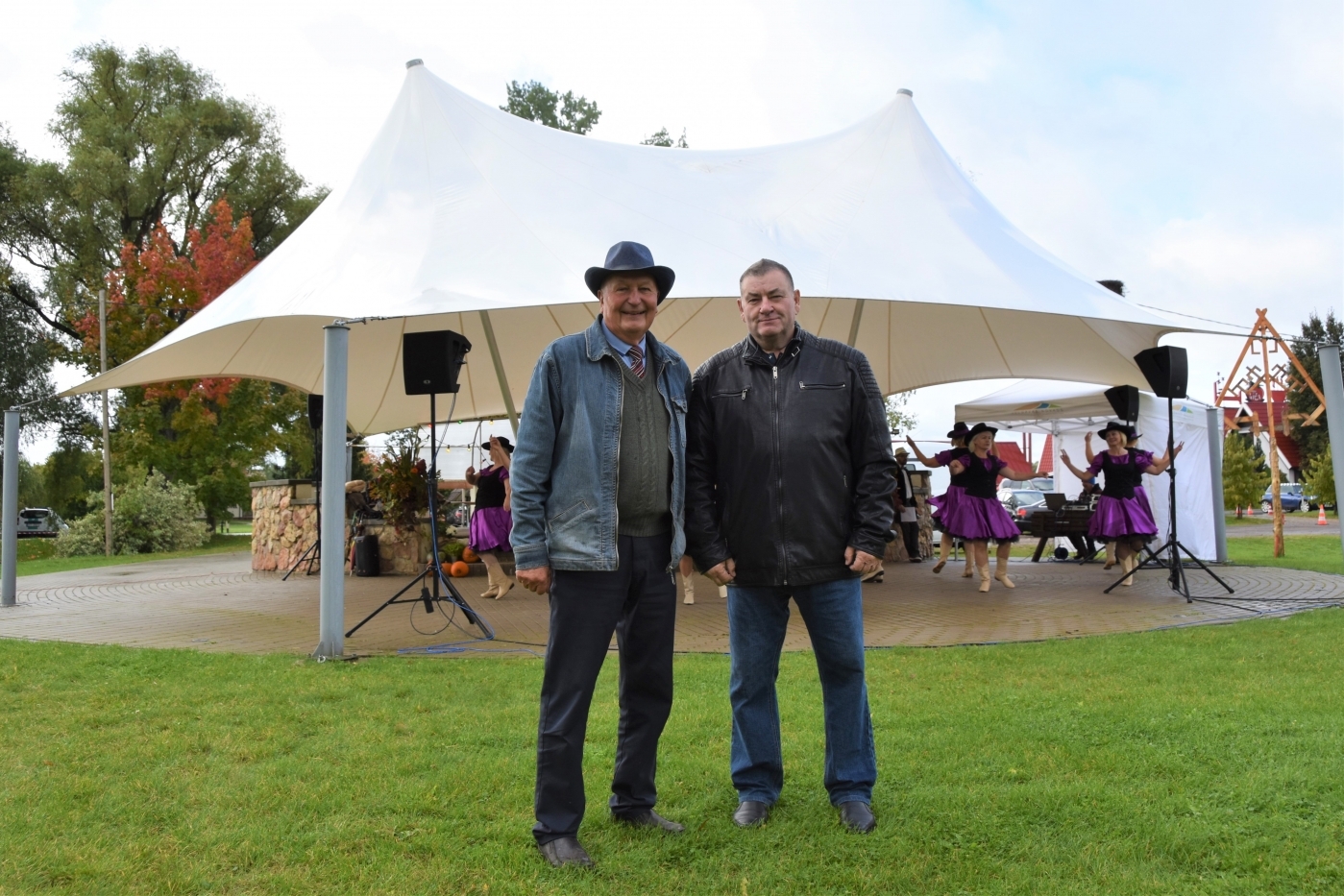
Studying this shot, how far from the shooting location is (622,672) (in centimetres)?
295

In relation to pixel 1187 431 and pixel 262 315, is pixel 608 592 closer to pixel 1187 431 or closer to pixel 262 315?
pixel 262 315

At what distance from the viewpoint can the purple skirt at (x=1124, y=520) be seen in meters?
9.98

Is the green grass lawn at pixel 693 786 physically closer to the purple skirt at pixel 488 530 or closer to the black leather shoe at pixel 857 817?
the black leather shoe at pixel 857 817

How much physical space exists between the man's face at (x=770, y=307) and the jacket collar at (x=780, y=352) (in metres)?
0.03

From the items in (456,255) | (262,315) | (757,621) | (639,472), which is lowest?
(757,621)

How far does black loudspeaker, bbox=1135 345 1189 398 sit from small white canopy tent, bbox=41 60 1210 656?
34 centimetres

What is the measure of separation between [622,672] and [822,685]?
2.07ft

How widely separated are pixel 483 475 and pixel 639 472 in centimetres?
653

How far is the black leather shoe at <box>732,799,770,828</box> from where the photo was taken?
2.90m

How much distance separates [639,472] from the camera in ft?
9.34

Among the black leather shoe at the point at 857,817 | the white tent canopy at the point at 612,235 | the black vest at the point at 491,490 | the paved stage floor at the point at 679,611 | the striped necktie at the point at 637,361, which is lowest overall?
the paved stage floor at the point at 679,611

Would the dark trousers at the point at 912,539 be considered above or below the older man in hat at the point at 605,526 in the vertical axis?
below

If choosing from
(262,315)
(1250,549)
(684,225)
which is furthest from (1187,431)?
(262,315)

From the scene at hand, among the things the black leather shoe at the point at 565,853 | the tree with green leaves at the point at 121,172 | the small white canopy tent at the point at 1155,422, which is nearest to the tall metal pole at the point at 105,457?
the tree with green leaves at the point at 121,172
